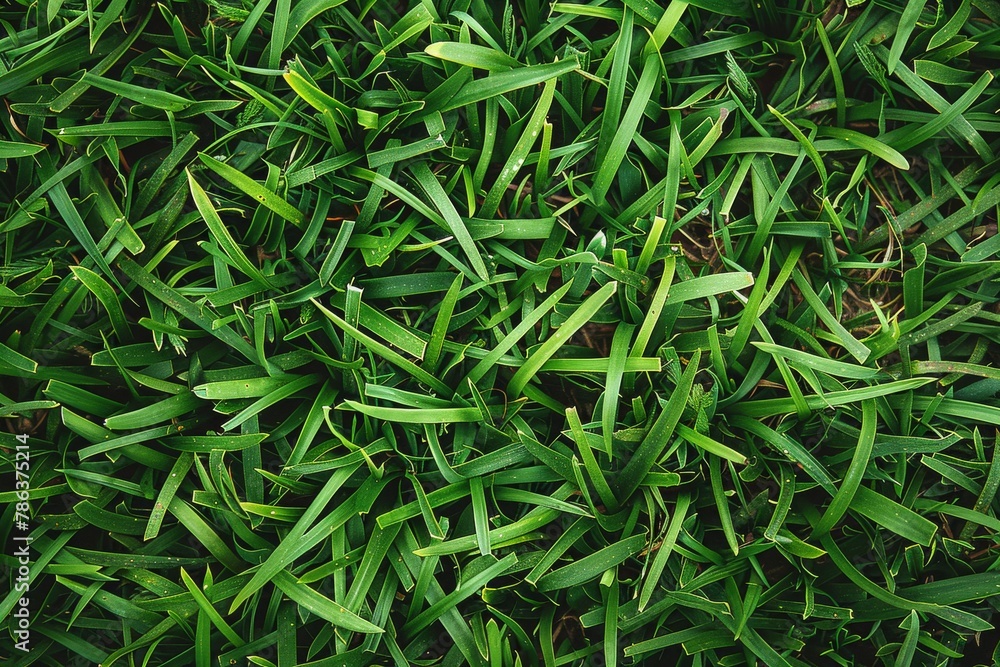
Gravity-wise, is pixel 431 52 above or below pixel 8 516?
above

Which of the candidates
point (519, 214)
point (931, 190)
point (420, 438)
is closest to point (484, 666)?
point (420, 438)

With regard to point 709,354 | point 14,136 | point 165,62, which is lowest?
point 709,354

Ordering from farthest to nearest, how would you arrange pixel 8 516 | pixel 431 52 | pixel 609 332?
1. pixel 609 332
2. pixel 8 516
3. pixel 431 52

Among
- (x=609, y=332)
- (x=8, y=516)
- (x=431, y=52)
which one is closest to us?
(x=431, y=52)

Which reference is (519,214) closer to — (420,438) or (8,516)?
(420,438)

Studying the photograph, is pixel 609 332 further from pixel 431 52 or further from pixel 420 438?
pixel 431 52

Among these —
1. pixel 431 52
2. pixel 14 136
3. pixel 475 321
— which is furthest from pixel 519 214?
pixel 14 136

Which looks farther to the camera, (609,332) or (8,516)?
(609,332)
